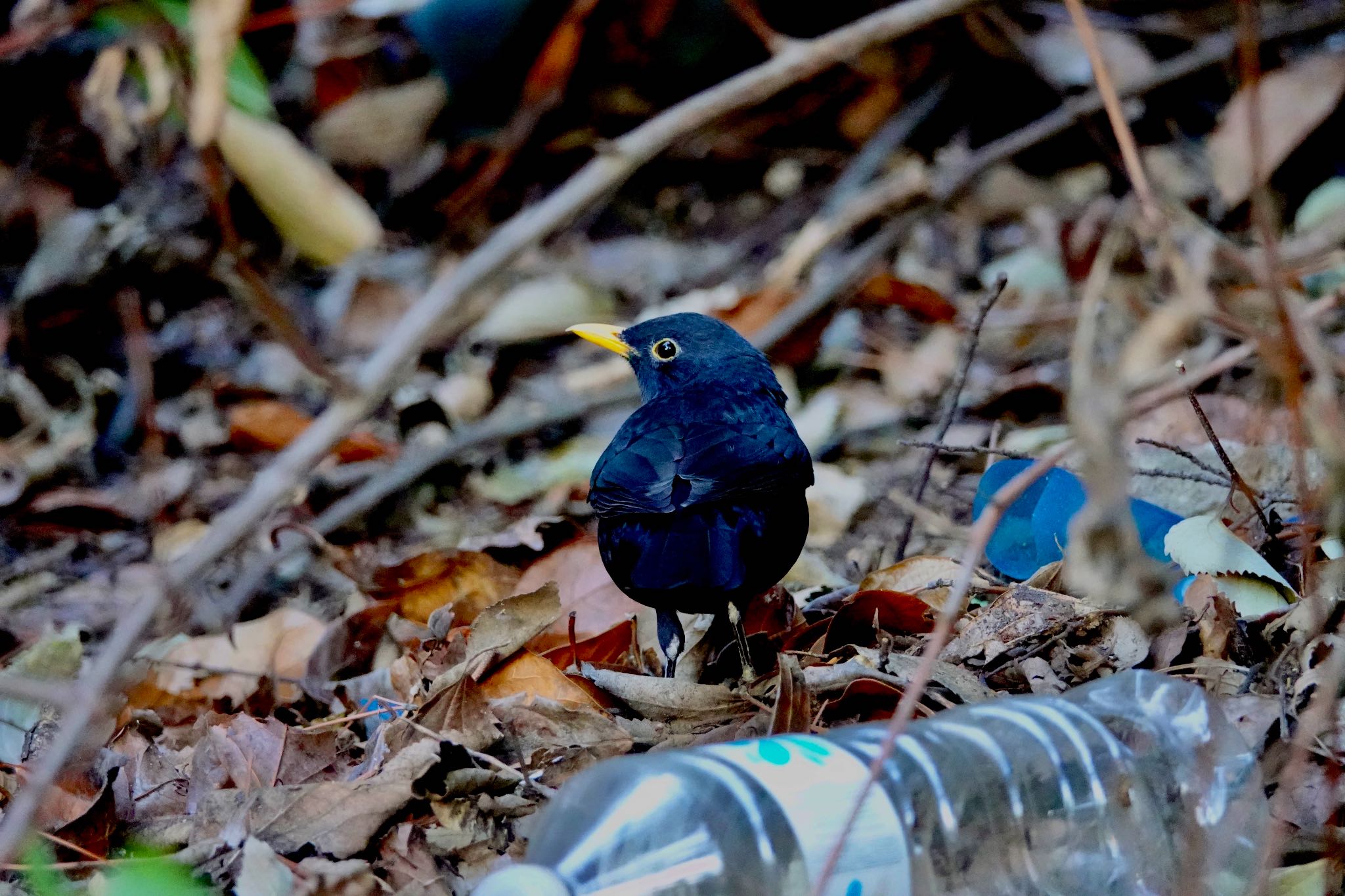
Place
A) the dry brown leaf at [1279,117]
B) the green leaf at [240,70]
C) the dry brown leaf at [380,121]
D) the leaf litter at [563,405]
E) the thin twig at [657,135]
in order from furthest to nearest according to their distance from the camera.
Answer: the dry brown leaf at [380,121] → the green leaf at [240,70] → the dry brown leaf at [1279,117] → the thin twig at [657,135] → the leaf litter at [563,405]

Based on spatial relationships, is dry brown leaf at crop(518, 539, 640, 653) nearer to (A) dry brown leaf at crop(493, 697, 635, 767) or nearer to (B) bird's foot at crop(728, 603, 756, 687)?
(B) bird's foot at crop(728, 603, 756, 687)

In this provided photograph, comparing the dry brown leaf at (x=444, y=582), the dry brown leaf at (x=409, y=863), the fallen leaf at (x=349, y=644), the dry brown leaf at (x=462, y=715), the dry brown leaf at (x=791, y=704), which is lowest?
the fallen leaf at (x=349, y=644)

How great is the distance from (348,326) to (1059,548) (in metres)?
4.43

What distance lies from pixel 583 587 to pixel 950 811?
5.25 feet

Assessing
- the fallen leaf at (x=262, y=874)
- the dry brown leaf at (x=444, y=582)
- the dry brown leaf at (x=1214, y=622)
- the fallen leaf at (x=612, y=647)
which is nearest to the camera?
the fallen leaf at (x=262, y=874)

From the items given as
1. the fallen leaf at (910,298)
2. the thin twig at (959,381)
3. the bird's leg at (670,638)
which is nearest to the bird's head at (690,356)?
the thin twig at (959,381)

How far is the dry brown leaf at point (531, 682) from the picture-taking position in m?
2.72

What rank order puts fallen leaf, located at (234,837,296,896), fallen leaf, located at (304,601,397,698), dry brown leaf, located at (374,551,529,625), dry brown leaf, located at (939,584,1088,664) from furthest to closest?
dry brown leaf, located at (374,551,529,625) → fallen leaf, located at (304,601,397,698) → dry brown leaf, located at (939,584,1088,664) → fallen leaf, located at (234,837,296,896)

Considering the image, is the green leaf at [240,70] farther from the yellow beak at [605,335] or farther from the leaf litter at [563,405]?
the yellow beak at [605,335]

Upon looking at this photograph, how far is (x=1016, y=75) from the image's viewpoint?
6.71 meters

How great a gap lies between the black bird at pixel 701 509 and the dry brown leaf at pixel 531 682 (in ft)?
0.79

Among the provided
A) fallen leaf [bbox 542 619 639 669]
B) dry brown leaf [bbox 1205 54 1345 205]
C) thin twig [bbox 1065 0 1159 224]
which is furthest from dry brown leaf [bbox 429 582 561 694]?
dry brown leaf [bbox 1205 54 1345 205]

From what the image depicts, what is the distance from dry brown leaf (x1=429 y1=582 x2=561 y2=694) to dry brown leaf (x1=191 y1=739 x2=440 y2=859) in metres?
0.40

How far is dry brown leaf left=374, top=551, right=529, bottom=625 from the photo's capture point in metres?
3.65
